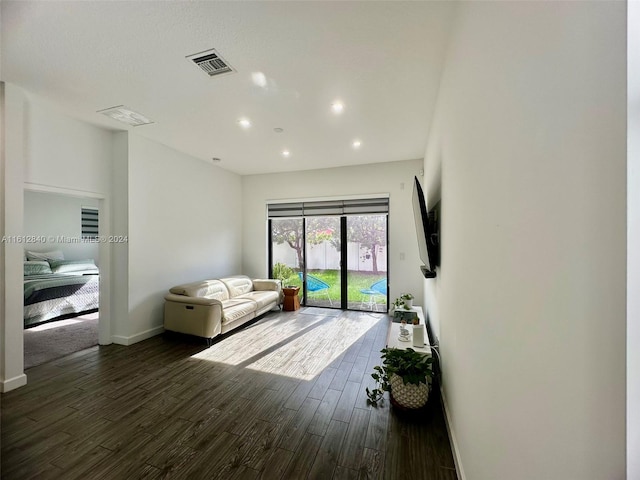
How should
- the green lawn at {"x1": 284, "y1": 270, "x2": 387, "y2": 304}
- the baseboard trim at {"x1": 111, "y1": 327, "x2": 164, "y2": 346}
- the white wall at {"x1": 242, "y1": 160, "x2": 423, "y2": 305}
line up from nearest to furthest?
the baseboard trim at {"x1": 111, "y1": 327, "x2": 164, "y2": 346} → the white wall at {"x1": 242, "y1": 160, "x2": 423, "y2": 305} → the green lawn at {"x1": 284, "y1": 270, "x2": 387, "y2": 304}

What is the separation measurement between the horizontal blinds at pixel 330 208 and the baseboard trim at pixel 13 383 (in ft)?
13.8

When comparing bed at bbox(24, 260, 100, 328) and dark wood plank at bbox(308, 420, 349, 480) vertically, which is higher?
bed at bbox(24, 260, 100, 328)

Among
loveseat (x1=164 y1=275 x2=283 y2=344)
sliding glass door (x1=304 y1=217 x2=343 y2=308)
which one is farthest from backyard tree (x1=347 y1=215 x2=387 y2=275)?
loveseat (x1=164 y1=275 x2=283 y2=344)

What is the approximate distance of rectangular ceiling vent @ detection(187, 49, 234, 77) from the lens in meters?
Answer: 2.06

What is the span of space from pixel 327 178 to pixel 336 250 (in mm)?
1516

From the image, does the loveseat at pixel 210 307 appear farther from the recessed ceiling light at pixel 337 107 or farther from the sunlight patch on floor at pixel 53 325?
the recessed ceiling light at pixel 337 107

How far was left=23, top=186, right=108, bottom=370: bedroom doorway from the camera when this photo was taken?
11.6ft

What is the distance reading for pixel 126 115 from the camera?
3084 mm

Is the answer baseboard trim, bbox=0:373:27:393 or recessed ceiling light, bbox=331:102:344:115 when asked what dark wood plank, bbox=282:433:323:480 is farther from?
recessed ceiling light, bbox=331:102:344:115

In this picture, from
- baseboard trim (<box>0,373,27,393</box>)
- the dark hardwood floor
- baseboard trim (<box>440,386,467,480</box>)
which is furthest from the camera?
baseboard trim (<box>0,373,27,393</box>)

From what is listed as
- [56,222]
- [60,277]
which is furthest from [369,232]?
[56,222]

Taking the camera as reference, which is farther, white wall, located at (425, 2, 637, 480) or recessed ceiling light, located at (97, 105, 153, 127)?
recessed ceiling light, located at (97, 105, 153, 127)

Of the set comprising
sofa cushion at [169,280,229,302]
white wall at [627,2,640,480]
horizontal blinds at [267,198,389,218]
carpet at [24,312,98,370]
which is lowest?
carpet at [24,312,98,370]

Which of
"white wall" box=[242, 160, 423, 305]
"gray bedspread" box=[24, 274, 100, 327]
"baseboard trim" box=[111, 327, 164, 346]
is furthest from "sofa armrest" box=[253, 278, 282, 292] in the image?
"gray bedspread" box=[24, 274, 100, 327]
